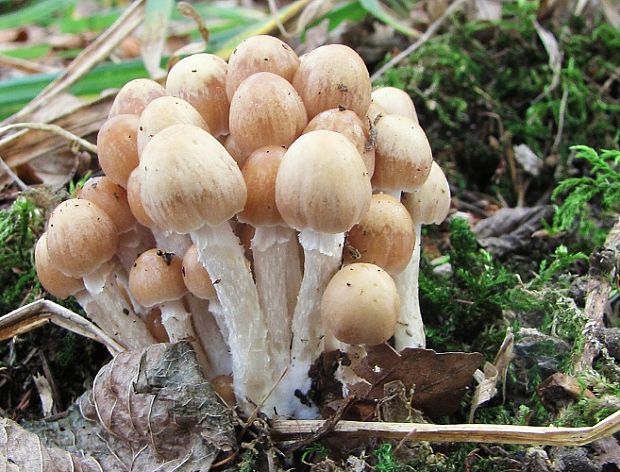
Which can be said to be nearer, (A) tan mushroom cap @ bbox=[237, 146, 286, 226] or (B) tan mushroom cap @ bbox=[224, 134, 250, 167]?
(A) tan mushroom cap @ bbox=[237, 146, 286, 226]

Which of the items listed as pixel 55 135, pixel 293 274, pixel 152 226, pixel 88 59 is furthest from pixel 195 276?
pixel 88 59

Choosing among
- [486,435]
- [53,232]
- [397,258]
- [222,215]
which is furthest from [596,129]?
[53,232]

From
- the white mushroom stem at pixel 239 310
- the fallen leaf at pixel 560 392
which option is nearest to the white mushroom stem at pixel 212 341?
the white mushroom stem at pixel 239 310

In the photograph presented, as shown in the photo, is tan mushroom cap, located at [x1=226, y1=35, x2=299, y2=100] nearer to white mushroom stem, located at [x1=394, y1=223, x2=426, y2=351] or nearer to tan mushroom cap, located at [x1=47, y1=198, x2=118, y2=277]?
tan mushroom cap, located at [x1=47, y1=198, x2=118, y2=277]

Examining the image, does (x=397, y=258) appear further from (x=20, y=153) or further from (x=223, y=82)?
(x=20, y=153)

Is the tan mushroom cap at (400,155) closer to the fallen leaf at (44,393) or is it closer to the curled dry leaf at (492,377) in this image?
the curled dry leaf at (492,377)

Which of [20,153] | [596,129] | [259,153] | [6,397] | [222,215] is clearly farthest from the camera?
[596,129]

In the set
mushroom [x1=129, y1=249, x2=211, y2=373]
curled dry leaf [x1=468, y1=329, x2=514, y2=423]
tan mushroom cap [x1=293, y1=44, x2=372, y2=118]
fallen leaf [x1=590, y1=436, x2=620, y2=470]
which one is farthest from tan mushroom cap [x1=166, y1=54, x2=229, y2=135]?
fallen leaf [x1=590, y1=436, x2=620, y2=470]
